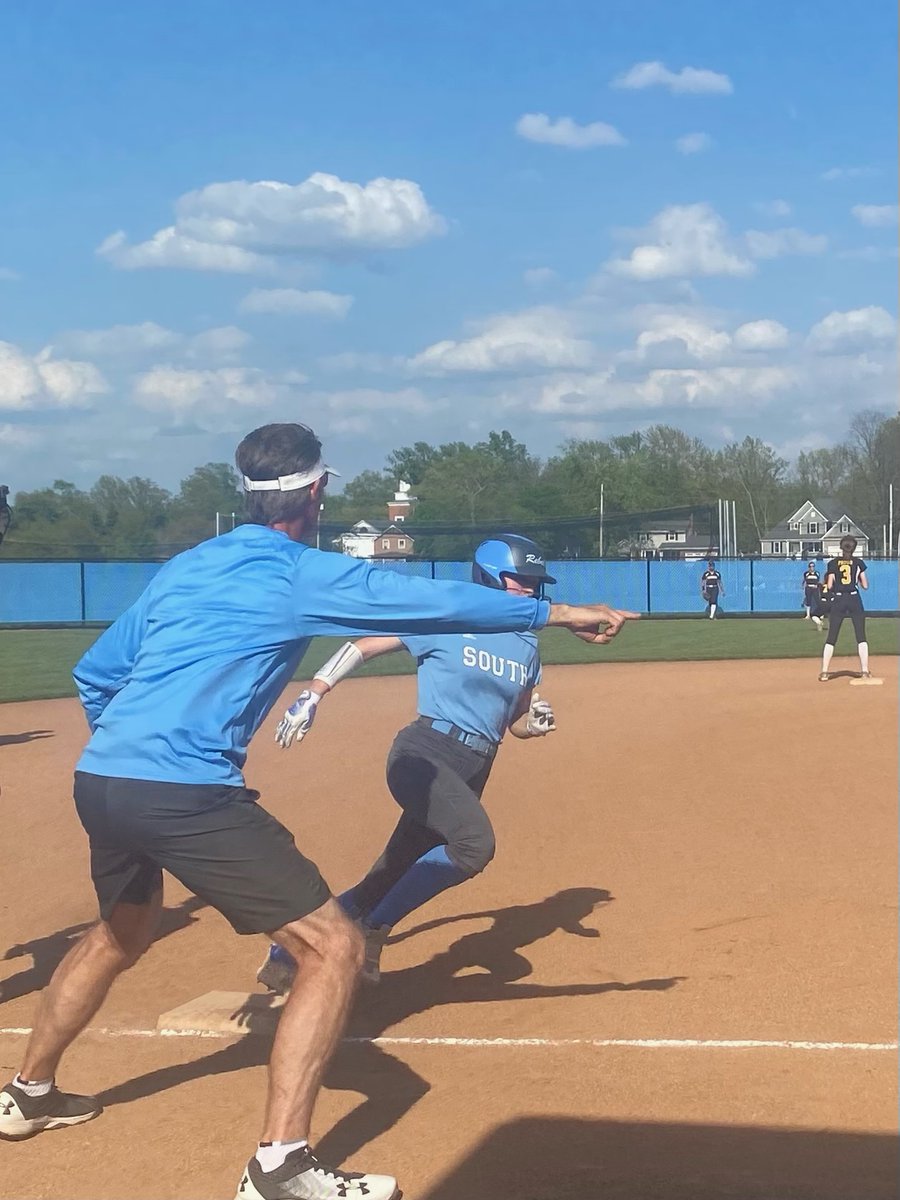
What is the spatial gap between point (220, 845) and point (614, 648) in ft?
75.8

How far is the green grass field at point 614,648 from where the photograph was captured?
21.1 m

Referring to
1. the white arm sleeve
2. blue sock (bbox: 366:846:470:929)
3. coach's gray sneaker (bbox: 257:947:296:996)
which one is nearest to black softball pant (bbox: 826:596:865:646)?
blue sock (bbox: 366:846:470:929)

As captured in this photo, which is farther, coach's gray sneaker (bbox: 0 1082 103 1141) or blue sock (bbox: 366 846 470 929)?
blue sock (bbox: 366 846 470 929)

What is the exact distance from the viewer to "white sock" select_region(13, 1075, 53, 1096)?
401cm

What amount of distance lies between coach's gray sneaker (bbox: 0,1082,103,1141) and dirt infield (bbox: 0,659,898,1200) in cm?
7

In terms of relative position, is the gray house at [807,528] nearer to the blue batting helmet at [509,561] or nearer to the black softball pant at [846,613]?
the black softball pant at [846,613]

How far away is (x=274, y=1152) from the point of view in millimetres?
3424

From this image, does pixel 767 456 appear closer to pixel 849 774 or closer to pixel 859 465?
pixel 859 465

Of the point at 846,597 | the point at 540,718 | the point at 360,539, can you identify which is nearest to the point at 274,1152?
the point at 540,718

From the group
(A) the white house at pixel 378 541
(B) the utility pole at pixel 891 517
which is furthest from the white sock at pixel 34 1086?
(B) the utility pole at pixel 891 517

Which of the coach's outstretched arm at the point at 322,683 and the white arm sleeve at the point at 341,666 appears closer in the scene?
the coach's outstretched arm at the point at 322,683

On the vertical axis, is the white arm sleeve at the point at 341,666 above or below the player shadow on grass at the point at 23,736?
above

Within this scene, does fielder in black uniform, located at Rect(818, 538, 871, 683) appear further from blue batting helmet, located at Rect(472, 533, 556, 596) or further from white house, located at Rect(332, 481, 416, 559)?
white house, located at Rect(332, 481, 416, 559)

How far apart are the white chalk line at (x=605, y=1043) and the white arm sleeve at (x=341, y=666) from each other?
4.73 ft
